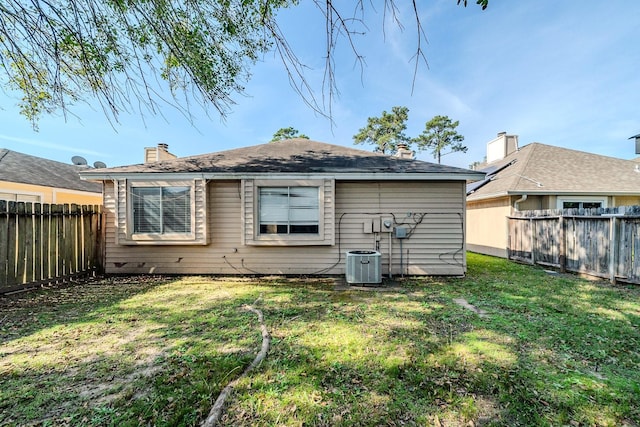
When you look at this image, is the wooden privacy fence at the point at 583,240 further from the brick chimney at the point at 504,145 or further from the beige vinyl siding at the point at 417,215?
the brick chimney at the point at 504,145

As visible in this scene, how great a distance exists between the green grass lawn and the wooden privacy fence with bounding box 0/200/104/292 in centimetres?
58

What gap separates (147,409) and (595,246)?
9.30 meters

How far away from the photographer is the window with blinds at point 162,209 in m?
6.80

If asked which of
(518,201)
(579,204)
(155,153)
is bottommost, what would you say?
(579,204)

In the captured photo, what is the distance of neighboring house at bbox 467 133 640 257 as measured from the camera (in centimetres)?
987

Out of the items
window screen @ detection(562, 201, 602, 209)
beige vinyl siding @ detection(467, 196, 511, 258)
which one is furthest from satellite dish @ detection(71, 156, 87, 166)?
window screen @ detection(562, 201, 602, 209)

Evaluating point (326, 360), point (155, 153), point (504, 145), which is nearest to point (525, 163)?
point (504, 145)

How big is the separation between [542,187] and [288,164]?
9.09 m

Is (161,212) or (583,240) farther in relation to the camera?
(583,240)

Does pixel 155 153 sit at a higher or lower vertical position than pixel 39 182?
higher

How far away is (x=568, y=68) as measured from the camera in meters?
10.0

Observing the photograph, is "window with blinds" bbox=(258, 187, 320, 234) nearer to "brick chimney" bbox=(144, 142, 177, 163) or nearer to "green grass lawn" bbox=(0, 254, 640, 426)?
"green grass lawn" bbox=(0, 254, 640, 426)

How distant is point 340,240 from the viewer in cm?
700

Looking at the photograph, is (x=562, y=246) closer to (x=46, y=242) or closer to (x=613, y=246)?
(x=613, y=246)
